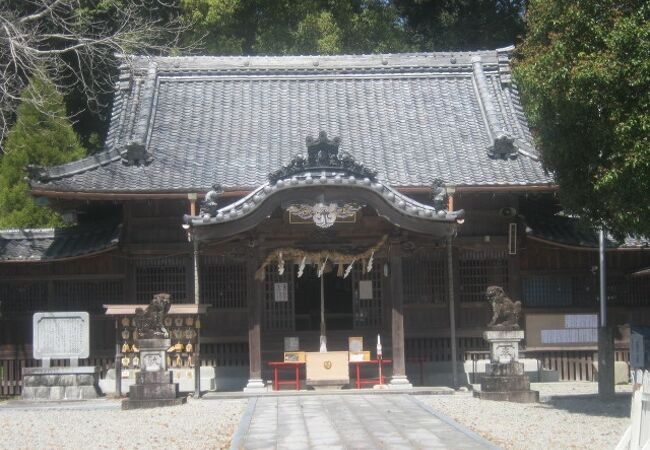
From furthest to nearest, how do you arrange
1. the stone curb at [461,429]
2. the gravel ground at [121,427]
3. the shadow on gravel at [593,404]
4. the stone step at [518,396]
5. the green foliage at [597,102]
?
the stone step at [518,396] < the shadow on gravel at [593,404] < the green foliage at [597,102] < the gravel ground at [121,427] < the stone curb at [461,429]

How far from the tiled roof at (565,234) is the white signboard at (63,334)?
373 inches

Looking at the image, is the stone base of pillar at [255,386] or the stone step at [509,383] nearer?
the stone step at [509,383]

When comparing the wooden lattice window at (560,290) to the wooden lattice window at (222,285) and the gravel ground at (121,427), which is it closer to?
the wooden lattice window at (222,285)

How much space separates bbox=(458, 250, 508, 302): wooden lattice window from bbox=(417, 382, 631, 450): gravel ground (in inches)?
126

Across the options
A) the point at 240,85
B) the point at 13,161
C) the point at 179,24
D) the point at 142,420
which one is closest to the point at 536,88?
the point at 142,420

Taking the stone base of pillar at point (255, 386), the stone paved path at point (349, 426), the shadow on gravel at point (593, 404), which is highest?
the stone base of pillar at point (255, 386)

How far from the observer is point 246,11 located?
1294 inches

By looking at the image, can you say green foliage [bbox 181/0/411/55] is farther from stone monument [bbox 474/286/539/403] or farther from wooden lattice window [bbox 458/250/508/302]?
stone monument [bbox 474/286/539/403]

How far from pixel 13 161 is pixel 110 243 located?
748 cm

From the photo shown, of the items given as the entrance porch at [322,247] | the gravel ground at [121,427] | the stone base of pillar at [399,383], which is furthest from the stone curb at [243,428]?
the stone base of pillar at [399,383]

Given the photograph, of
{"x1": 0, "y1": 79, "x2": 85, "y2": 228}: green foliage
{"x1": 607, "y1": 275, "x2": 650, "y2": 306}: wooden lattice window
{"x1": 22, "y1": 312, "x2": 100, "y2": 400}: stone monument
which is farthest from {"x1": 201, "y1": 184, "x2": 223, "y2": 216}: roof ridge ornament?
{"x1": 607, "y1": 275, "x2": 650, "y2": 306}: wooden lattice window

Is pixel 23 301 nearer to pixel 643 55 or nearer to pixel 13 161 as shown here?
pixel 13 161

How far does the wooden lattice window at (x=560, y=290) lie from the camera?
2109 cm

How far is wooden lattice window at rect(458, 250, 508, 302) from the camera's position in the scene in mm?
20703
